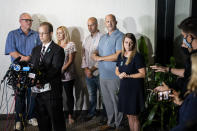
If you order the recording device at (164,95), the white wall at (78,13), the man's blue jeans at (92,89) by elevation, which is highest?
the white wall at (78,13)

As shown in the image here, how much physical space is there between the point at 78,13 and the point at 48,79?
1.77m

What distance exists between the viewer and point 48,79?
241cm

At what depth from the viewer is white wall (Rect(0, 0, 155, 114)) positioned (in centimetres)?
379

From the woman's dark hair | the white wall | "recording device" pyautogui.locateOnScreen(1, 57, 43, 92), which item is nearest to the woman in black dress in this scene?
the woman's dark hair

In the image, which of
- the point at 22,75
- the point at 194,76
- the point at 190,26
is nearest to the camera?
the point at 194,76

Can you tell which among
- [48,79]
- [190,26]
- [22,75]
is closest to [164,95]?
[190,26]

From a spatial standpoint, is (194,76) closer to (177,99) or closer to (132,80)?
(177,99)

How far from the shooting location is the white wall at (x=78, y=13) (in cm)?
379

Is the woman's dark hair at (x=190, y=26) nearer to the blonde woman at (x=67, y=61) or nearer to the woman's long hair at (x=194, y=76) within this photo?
the woman's long hair at (x=194, y=76)

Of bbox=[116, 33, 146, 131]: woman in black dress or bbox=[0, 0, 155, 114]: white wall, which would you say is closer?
bbox=[116, 33, 146, 131]: woman in black dress

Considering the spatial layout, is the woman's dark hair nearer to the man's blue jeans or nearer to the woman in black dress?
the woman in black dress

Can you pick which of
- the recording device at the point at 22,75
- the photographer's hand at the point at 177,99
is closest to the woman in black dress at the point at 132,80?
the photographer's hand at the point at 177,99

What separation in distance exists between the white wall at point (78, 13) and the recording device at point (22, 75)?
177cm

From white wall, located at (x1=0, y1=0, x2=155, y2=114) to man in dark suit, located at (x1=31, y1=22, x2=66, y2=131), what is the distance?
1456 mm
